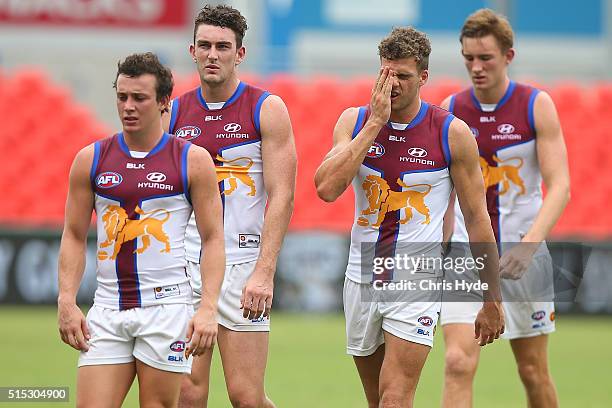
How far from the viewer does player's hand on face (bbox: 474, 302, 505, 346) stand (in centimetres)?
718

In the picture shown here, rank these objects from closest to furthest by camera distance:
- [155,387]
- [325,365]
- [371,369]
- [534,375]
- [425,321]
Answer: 1. [155,387]
2. [425,321]
3. [371,369]
4. [534,375]
5. [325,365]

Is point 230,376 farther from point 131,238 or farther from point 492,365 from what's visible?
point 492,365

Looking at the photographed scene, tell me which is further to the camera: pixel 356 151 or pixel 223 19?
pixel 223 19

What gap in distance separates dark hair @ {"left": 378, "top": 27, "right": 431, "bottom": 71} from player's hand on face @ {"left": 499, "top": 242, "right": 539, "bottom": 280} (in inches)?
60.8

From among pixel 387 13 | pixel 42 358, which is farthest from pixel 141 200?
pixel 387 13

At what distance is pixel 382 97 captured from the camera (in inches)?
268

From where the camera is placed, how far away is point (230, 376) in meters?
7.29

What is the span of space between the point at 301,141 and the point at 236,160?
12.3m

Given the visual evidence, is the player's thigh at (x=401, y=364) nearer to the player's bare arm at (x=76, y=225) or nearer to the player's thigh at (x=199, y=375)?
the player's thigh at (x=199, y=375)

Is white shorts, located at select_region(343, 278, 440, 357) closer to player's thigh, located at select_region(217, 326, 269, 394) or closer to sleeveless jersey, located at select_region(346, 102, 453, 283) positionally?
sleeveless jersey, located at select_region(346, 102, 453, 283)

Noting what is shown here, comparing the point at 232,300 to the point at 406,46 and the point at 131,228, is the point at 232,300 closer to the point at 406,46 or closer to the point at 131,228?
the point at 131,228

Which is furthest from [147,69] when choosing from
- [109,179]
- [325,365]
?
[325,365]

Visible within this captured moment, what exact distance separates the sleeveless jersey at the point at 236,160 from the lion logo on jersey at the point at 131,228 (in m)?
1.01

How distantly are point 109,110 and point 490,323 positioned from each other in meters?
20.5
